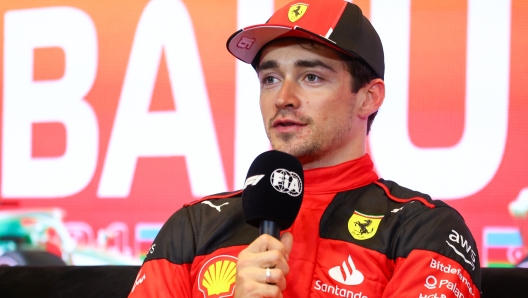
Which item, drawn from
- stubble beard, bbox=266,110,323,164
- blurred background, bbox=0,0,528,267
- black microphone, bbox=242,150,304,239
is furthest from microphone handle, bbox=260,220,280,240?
blurred background, bbox=0,0,528,267

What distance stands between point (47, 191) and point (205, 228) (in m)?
1.02

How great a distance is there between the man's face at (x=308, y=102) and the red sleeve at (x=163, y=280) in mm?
376

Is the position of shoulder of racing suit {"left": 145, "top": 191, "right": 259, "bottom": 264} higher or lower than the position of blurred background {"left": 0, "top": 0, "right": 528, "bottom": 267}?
lower

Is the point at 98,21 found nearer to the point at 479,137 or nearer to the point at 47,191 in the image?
the point at 47,191

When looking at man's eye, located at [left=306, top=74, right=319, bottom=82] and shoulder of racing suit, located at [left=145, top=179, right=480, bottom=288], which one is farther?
man's eye, located at [left=306, top=74, right=319, bottom=82]

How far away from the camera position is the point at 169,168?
2.62 metres

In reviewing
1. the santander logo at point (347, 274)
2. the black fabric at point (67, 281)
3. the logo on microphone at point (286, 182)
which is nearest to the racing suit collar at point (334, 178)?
the santander logo at point (347, 274)

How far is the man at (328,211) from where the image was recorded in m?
1.70

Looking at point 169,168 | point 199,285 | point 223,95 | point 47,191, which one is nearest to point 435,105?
point 223,95

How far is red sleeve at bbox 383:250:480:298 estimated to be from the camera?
1.61 metres

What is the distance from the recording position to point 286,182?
1.53m

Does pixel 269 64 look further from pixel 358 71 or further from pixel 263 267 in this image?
pixel 263 267

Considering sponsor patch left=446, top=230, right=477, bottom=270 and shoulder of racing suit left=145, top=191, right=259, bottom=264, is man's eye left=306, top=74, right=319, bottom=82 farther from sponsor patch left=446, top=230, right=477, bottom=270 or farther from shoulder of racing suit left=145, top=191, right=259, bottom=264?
sponsor patch left=446, top=230, right=477, bottom=270

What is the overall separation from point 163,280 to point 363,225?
48 centimetres
